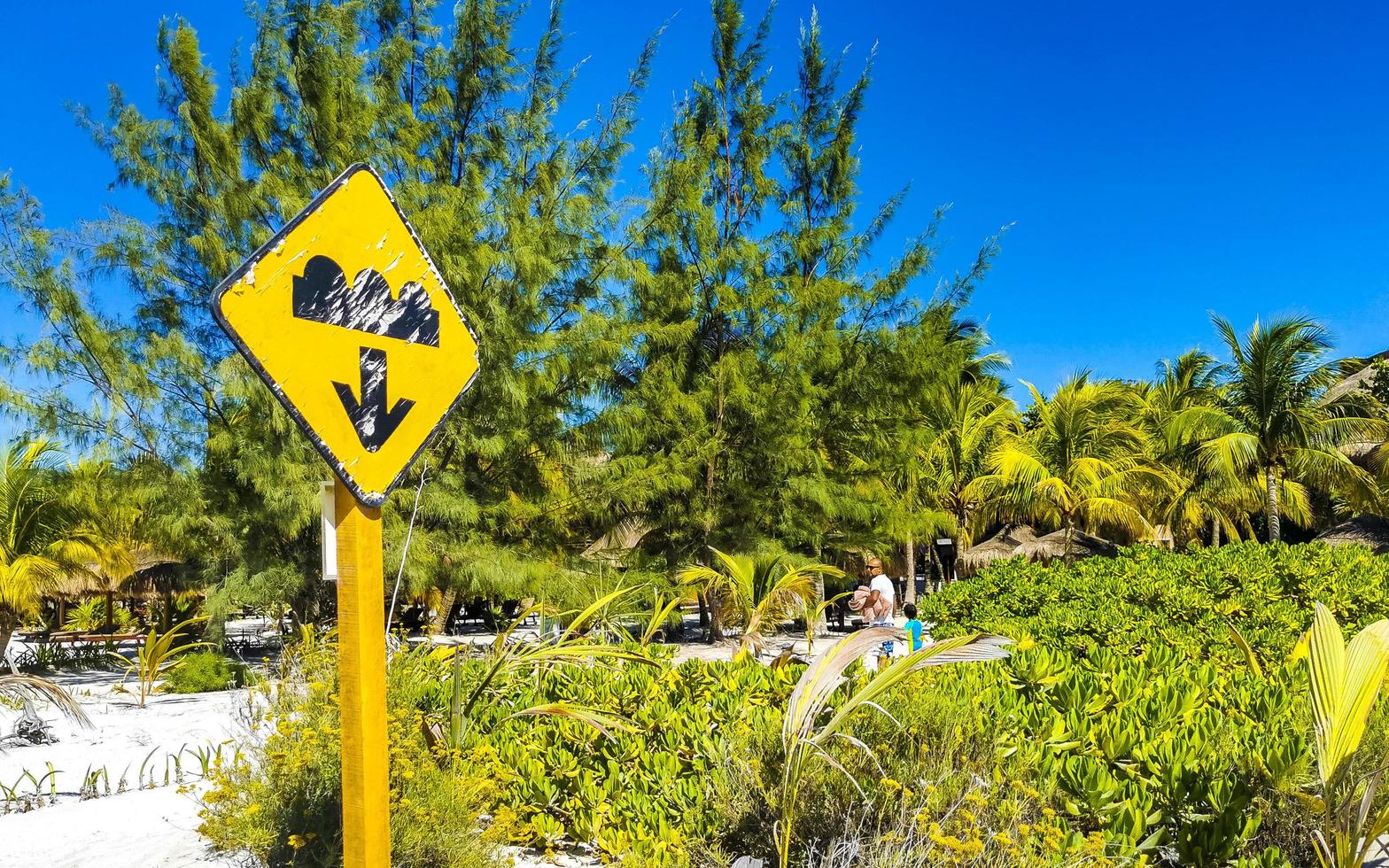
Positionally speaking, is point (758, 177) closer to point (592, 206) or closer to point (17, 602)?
point (592, 206)

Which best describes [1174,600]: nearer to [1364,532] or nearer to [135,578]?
[135,578]

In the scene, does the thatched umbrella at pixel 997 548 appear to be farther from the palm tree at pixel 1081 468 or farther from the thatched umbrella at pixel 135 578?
the thatched umbrella at pixel 135 578

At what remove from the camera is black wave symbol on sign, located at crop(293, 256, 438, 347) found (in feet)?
6.21

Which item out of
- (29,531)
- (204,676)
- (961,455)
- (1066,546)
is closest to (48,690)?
(204,676)

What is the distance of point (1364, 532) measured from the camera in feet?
67.4

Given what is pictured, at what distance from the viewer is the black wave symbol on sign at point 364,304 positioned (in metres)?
1.89

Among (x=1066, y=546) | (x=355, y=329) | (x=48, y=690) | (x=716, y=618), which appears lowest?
(x=716, y=618)

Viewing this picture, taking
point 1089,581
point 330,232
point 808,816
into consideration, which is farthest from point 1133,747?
point 1089,581

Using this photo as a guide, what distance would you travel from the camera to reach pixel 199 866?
13.3 ft

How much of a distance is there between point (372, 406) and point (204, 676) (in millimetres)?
10693

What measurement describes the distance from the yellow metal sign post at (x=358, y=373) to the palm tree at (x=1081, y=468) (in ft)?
73.8

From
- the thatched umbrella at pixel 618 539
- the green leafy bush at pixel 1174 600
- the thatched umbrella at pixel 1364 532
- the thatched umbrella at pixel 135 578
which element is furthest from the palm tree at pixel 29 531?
the thatched umbrella at pixel 1364 532

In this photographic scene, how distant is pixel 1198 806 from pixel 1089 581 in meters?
5.93

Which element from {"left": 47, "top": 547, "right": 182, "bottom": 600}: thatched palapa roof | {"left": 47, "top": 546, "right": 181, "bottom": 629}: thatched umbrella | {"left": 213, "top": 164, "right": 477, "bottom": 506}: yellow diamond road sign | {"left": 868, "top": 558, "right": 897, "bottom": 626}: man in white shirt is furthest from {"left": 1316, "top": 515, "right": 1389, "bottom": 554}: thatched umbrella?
{"left": 47, "top": 547, "right": 182, "bottom": 600}: thatched palapa roof
